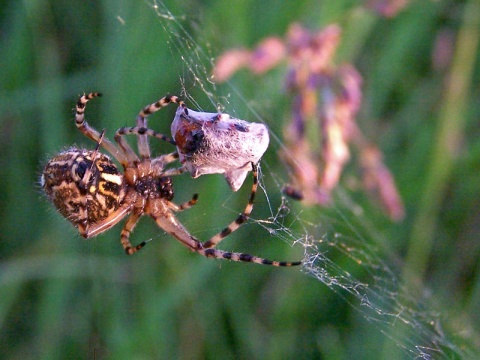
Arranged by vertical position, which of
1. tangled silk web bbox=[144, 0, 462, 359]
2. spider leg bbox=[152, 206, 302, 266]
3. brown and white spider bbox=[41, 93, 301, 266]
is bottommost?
tangled silk web bbox=[144, 0, 462, 359]

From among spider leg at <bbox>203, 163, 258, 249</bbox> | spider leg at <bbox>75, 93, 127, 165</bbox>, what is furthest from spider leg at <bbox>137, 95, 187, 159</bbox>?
spider leg at <bbox>203, 163, 258, 249</bbox>

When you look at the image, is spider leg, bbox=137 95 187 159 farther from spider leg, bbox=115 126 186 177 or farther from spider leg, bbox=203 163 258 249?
spider leg, bbox=203 163 258 249

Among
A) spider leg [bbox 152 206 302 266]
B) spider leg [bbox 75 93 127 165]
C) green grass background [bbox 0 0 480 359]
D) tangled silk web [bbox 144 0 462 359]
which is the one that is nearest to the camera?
spider leg [bbox 75 93 127 165]

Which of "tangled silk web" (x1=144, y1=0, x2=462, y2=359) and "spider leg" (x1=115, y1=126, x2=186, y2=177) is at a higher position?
"spider leg" (x1=115, y1=126, x2=186, y2=177)

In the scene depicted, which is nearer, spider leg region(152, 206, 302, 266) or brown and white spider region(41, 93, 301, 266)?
brown and white spider region(41, 93, 301, 266)

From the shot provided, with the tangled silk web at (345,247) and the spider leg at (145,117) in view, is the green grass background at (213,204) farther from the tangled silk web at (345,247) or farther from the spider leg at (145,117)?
the spider leg at (145,117)

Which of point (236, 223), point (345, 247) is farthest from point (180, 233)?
point (345, 247)

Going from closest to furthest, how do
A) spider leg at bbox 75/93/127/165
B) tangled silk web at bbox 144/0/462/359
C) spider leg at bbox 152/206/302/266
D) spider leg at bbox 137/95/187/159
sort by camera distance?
spider leg at bbox 137/95/187/159, spider leg at bbox 75/93/127/165, spider leg at bbox 152/206/302/266, tangled silk web at bbox 144/0/462/359

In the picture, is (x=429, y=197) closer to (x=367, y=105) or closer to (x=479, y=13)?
(x=367, y=105)
